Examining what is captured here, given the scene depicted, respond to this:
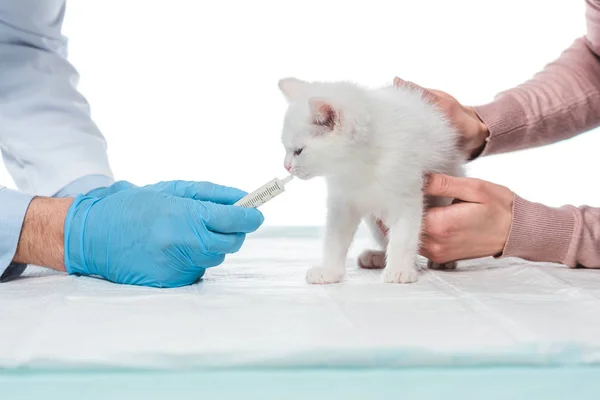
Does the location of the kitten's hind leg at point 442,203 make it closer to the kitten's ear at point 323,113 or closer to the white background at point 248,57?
the kitten's ear at point 323,113

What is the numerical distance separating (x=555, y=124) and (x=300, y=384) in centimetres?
159

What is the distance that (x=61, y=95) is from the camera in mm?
2320

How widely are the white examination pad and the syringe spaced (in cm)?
19

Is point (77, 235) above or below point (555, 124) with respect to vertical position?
below

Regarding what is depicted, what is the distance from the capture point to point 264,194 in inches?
69.5

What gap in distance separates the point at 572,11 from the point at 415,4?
0.75 m

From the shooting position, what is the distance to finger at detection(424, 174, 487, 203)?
1882 millimetres

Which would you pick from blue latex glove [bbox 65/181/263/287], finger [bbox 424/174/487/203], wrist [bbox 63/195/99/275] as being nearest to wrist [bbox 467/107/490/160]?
finger [bbox 424/174/487/203]

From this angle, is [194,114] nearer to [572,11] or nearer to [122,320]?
[572,11]

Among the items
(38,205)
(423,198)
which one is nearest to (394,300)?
(423,198)

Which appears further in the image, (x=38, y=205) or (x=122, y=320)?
(x=38, y=205)

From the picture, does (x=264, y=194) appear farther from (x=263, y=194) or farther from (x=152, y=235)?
(x=152, y=235)

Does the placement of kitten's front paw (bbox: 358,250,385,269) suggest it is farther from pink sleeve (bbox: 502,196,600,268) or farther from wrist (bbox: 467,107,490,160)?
wrist (bbox: 467,107,490,160)

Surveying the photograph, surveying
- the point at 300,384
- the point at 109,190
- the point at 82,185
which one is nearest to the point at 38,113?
the point at 82,185
